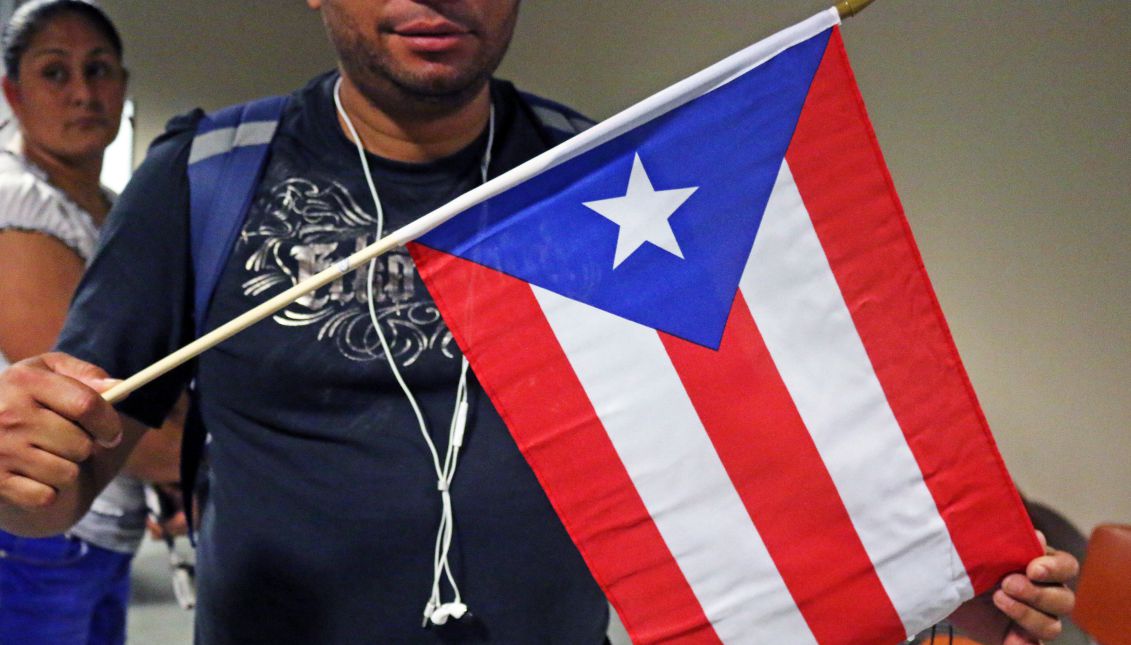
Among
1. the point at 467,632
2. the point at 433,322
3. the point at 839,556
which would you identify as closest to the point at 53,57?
the point at 433,322

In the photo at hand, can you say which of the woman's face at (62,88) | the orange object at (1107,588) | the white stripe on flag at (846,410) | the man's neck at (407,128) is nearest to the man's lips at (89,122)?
the woman's face at (62,88)

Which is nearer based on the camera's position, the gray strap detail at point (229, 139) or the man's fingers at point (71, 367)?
the man's fingers at point (71, 367)

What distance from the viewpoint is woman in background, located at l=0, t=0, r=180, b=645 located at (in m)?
1.66

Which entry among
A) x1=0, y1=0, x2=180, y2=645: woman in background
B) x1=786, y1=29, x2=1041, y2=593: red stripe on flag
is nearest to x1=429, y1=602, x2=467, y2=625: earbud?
x1=786, y1=29, x2=1041, y2=593: red stripe on flag

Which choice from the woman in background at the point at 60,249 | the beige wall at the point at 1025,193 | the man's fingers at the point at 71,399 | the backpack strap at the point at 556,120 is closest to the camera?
the man's fingers at the point at 71,399

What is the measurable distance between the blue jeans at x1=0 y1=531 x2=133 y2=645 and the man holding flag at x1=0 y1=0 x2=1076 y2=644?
0.76m

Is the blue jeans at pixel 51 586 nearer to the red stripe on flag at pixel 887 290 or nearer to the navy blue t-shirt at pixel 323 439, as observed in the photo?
the navy blue t-shirt at pixel 323 439

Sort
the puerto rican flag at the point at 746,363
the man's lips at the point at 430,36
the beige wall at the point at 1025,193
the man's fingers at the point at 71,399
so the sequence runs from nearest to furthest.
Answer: the man's fingers at the point at 71,399 → the puerto rican flag at the point at 746,363 → the man's lips at the point at 430,36 → the beige wall at the point at 1025,193

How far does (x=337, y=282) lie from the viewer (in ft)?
3.59

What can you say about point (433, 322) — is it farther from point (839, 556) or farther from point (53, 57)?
point (53, 57)

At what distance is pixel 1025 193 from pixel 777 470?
1.35 meters

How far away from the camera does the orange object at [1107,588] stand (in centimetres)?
174

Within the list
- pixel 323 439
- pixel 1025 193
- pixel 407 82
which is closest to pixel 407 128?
pixel 407 82

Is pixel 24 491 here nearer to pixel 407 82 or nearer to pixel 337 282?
pixel 337 282
